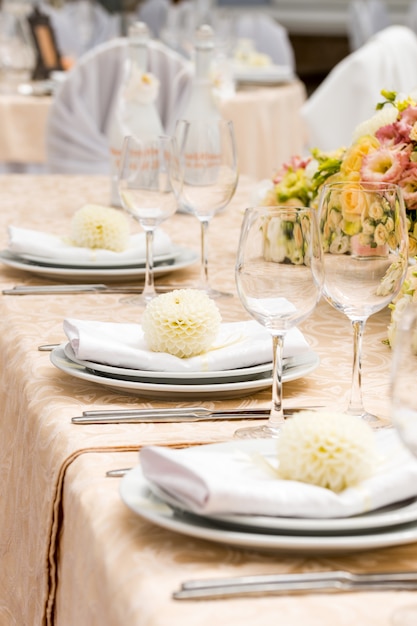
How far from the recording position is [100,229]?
152cm

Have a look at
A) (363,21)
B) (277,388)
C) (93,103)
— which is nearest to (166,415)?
(277,388)

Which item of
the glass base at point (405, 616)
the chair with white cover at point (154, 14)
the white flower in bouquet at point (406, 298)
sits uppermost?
the chair with white cover at point (154, 14)

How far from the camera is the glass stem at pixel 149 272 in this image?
1358 millimetres

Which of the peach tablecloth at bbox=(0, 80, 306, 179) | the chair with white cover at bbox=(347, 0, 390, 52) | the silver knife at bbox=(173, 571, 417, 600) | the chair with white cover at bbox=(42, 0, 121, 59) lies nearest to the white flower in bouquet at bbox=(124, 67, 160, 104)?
the silver knife at bbox=(173, 571, 417, 600)

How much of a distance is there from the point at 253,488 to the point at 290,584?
68 millimetres

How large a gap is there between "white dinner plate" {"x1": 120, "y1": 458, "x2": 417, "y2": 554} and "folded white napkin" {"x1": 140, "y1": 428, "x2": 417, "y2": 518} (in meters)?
0.01

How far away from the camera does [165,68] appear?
3391 millimetres

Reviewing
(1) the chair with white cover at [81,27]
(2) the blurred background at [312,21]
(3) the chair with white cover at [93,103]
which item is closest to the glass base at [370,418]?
(3) the chair with white cover at [93,103]

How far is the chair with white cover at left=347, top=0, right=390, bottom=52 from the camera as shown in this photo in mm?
7598

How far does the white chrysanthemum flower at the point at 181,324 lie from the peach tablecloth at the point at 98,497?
0.18ft

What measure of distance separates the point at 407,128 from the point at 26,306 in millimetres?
494

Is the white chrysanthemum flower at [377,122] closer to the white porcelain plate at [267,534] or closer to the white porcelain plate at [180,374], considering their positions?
the white porcelain plate at [180,374]

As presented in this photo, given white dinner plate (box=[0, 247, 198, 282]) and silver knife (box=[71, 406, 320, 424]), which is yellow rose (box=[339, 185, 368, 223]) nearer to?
silver knife (box=[71, 406, 320, 424])

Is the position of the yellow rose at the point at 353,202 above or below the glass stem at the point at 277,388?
above
